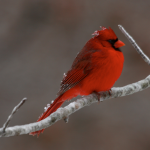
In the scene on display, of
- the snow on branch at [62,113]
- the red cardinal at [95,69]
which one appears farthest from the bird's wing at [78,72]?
the snow on branch at [62,113]

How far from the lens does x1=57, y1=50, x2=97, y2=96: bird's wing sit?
2033 millimetres

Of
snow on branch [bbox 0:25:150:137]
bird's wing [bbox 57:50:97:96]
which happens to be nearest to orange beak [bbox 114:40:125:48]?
bird's wing [bbox 57:50:97:96]

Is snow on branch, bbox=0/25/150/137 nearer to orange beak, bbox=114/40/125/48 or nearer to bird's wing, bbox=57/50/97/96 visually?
bird's wing, bbox=57/50/97/96

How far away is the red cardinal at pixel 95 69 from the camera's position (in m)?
1.95

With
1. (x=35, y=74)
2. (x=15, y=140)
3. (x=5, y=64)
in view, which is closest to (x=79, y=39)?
(x=35, y=74)

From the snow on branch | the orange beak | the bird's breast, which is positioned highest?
the orange beak

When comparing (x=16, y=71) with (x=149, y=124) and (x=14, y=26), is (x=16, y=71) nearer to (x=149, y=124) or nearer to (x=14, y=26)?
(x=14, y=26)

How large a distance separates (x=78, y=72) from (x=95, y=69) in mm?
153

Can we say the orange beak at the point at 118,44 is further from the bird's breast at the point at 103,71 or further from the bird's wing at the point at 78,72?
the bird's wing at the point at 78,72

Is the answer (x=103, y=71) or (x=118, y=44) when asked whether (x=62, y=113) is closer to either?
(x=103, y=71)

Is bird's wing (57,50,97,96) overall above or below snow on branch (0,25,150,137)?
above

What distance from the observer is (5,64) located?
3.47 metres

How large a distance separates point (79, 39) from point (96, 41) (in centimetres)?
155

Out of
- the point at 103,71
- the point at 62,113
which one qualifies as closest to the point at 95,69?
the point at 103,71
